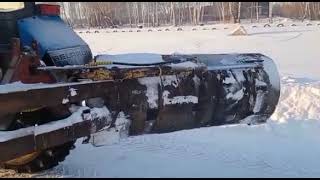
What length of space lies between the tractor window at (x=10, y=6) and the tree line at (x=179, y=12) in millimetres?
29839

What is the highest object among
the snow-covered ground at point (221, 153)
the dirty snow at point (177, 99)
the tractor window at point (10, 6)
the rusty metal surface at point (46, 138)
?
the tractor window at point (10, 6)

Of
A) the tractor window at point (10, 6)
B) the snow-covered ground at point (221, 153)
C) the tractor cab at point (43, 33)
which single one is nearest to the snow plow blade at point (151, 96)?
the tractor cab at point (43, 33)

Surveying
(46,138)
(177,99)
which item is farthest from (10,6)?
(177,99)

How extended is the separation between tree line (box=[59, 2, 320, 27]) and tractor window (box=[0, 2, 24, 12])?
2984 cm

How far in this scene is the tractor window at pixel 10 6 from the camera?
4258mm

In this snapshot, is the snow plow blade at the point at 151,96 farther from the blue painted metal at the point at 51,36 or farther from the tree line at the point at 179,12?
the tree line at the point at 179,12

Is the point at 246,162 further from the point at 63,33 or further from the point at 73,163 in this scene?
the point at 63,33

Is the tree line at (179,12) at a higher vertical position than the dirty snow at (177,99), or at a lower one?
lower

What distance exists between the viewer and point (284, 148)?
540cm

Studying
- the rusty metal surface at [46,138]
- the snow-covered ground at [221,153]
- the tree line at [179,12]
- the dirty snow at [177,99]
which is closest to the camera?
the rusty metal surface at [46,138]

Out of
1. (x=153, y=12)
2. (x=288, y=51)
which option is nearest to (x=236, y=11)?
(x=153, y=12)

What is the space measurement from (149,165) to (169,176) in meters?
Result: 0.39

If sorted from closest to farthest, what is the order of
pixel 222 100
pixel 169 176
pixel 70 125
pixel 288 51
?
pixel 70 125, pixel 222 100, pixel 169 176, pixel 288 51

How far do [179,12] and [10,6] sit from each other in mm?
37054
